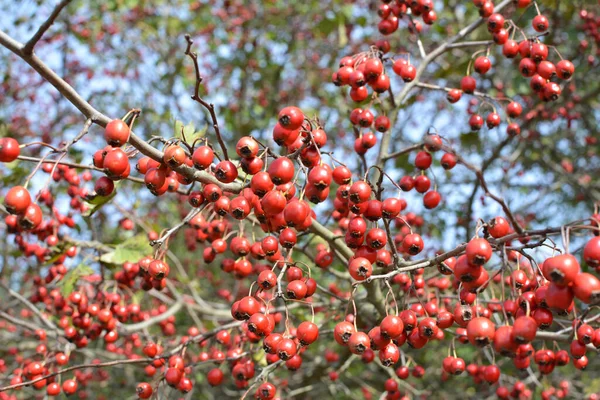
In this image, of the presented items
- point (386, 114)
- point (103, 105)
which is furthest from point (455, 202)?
point (103, 105)

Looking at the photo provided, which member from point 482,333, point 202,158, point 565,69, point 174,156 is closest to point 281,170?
point 202,158

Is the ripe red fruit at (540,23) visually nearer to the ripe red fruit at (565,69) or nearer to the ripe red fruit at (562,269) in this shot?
the ripe red fruit at (565,69)

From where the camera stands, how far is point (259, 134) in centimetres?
764

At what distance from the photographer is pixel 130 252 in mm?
3902

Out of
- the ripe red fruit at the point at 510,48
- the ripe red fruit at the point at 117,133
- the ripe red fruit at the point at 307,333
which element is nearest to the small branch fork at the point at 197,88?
the ripe red fruit at the point at 117,133

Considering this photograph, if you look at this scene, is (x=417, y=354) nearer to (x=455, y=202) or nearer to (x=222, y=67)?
(x=455, y=202)

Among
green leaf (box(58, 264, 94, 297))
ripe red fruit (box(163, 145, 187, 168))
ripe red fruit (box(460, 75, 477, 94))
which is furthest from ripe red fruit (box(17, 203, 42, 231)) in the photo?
ripe red fruit (box(460, 75, 477, 94))

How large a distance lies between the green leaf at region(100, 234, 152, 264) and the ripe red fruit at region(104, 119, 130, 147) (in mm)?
1834

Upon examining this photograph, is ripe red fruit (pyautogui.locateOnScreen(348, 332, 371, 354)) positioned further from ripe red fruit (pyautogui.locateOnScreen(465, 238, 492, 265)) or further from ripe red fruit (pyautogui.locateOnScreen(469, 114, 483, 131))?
ripe red fruit (pyautogui.locateOnScreen(469, 114, 483, 131))

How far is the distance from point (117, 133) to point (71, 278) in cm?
218

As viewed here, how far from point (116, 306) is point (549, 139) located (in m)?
7.19

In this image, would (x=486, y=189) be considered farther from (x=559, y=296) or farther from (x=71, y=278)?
(x=71, y=278)

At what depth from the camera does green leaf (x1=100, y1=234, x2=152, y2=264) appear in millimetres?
3809

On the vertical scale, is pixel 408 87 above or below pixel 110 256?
above
